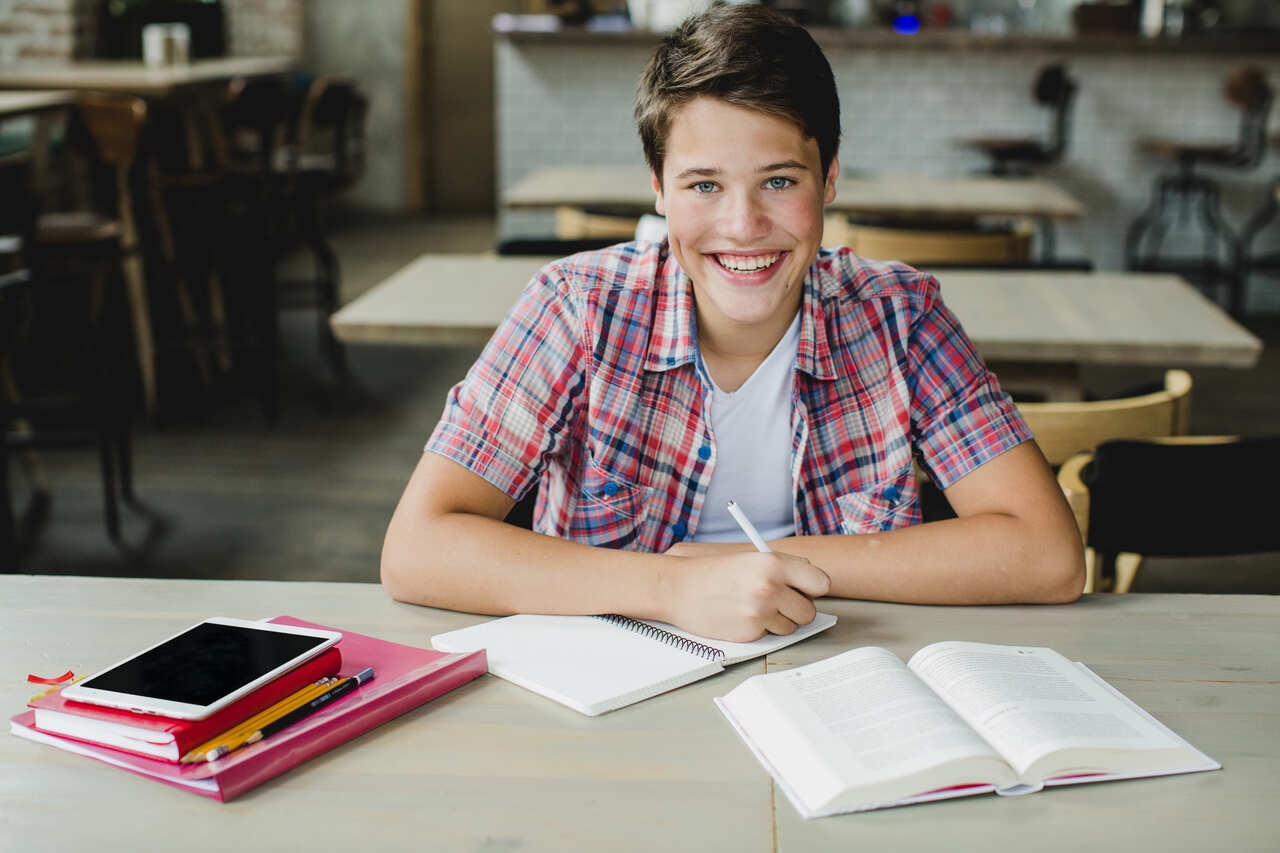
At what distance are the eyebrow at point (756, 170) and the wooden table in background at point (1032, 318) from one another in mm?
927

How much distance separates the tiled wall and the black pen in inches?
214

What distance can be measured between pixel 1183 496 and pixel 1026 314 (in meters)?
0.87

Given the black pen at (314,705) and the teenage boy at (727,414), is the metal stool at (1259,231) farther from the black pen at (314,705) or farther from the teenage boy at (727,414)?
the black pen at (314,705)

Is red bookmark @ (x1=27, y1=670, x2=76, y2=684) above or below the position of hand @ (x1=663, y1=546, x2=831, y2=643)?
below

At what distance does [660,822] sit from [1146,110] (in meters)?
6.16

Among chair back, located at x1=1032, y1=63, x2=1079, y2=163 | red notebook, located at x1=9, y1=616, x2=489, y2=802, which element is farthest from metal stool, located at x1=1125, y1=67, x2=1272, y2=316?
red notebook, located at x1=9, y1=616, x2=489, y2=802

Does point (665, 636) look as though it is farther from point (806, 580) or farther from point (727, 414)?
point (727, 414)

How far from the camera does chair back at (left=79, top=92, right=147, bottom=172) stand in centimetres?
386

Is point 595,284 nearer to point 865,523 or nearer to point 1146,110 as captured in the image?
point 865,523

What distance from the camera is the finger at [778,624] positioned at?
3.56 ft

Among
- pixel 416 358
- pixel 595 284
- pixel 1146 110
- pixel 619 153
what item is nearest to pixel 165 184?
pixel 416 358

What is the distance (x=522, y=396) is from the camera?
1.36m

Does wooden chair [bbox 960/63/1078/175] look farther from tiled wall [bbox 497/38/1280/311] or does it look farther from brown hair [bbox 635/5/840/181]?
brown hair [bbox 635/5/840/181]

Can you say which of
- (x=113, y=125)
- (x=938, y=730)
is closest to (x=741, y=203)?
(x=938, y=730)
